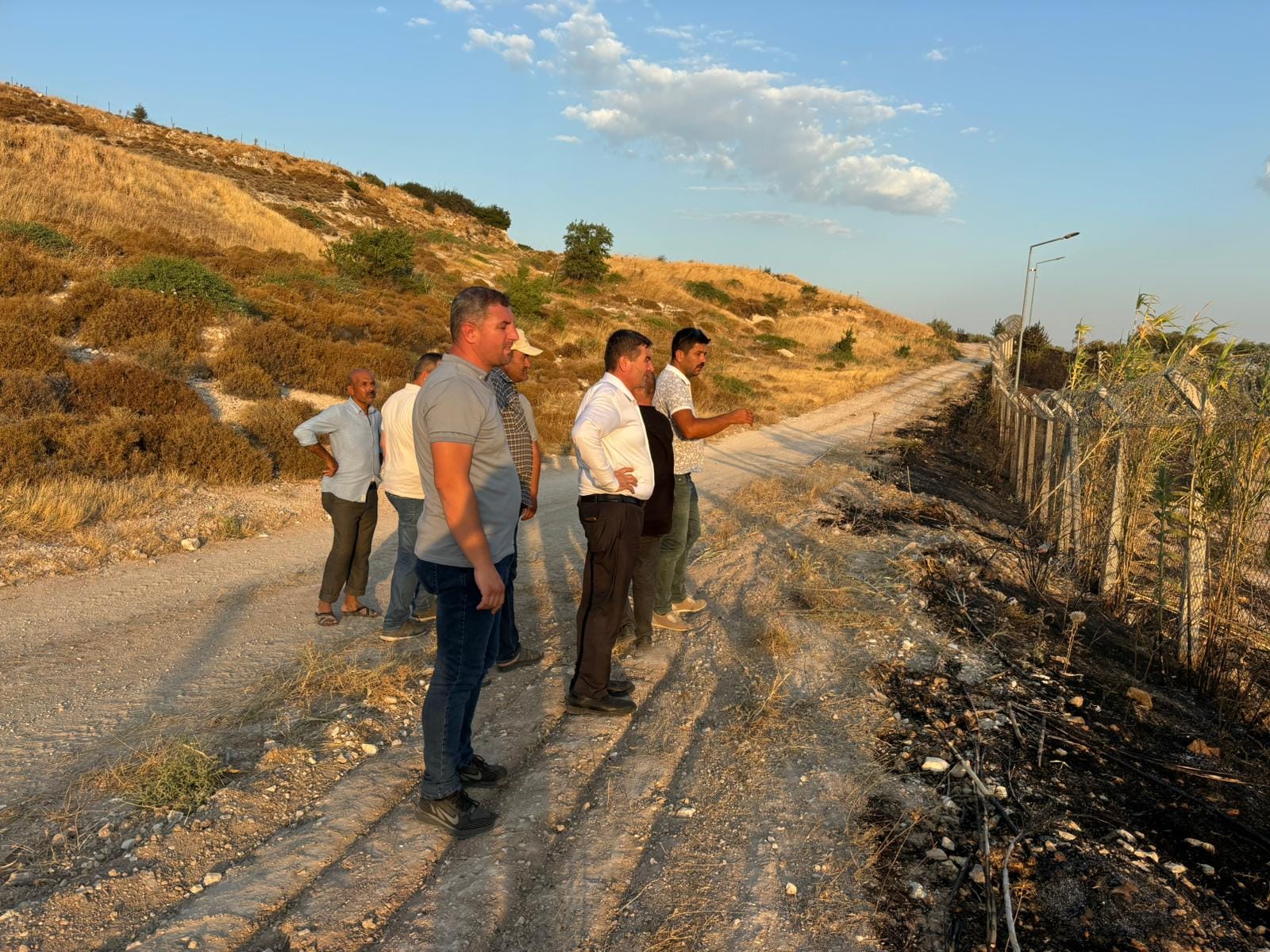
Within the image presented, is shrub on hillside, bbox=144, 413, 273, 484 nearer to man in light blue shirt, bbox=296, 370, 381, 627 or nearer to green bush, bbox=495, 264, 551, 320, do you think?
man in light blue shirt, bbox=296, 370, 381, 627

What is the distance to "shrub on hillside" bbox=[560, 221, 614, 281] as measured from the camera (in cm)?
3812

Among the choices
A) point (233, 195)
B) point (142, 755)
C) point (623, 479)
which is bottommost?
point (142, 755)

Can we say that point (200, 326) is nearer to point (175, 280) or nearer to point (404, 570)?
point (175, 280)

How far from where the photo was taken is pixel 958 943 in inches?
102

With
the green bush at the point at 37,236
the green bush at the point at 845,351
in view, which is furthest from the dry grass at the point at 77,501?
the green bush at the point at 845,351

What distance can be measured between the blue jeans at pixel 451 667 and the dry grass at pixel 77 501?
5792 millimetres

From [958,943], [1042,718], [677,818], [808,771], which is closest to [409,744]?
[677,818]

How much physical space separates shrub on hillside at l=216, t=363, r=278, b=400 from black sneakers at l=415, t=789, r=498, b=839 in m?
10.2

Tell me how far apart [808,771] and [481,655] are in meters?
1.78

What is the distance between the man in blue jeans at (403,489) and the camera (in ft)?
16.4

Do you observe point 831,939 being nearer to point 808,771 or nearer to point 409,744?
point 808,771

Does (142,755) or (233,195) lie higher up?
(233,195)

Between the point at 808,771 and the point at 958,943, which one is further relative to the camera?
the point at 808,771

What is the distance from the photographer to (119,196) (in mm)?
22281
